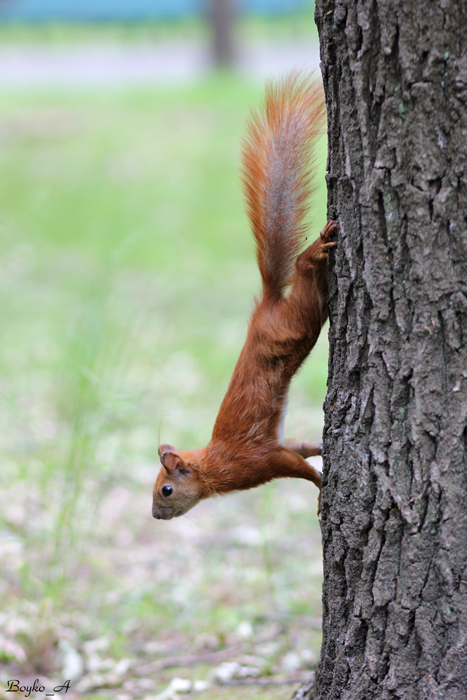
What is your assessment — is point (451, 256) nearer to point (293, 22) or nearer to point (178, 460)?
point (178, 460)

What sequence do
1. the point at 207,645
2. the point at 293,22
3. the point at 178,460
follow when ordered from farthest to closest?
the point at 293,22, the point at 207,645, the point at 178,460

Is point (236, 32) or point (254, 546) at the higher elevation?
point (236, 32)

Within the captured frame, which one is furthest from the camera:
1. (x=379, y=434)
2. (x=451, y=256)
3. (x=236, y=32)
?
(x=236, y=32)

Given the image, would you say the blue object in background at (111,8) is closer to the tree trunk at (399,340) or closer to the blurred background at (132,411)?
the blurred background at (132,411)

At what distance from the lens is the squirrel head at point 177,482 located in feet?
6.67

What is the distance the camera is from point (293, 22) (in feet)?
53.2

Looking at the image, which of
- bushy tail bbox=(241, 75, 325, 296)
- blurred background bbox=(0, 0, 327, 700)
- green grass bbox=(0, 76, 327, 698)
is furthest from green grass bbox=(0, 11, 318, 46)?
bushy tail bbox=(241, 75, 325, 296)

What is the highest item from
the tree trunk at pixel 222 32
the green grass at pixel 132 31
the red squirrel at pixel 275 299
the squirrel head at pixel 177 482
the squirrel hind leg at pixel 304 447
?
the green grass at pixel 132 31

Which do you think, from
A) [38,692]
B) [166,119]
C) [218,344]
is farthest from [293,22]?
[38,692]

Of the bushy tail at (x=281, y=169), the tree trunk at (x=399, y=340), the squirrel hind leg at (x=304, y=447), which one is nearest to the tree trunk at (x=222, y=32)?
the bushy tail at (x=281, y=169)

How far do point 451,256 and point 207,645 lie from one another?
172 centimetres
